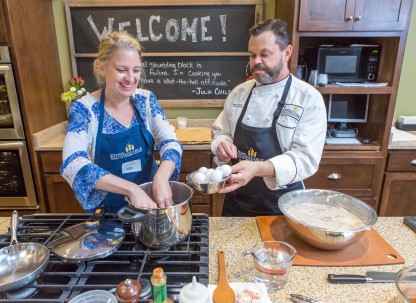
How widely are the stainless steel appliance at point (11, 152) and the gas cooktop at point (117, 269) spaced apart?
1.43 metres

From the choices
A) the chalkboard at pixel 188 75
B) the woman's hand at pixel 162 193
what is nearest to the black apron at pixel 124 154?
the woman's hand at pixel 162 193

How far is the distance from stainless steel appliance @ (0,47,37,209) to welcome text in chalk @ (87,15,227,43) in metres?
0.80

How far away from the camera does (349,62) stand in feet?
7.27

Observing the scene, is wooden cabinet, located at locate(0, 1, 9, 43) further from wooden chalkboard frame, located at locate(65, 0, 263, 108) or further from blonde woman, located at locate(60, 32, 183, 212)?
blonde woman, located at locate(60, 32, 183, 212)

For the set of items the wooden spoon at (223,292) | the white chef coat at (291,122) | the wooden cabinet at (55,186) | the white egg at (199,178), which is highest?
the white chef coat at (291,122)

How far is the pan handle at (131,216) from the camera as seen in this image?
83 centimetres

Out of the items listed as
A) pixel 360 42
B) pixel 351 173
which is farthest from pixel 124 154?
pixel 360 42

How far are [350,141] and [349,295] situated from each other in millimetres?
1727

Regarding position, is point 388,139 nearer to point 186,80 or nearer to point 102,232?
point 186,80

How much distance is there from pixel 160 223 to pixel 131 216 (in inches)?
3.3

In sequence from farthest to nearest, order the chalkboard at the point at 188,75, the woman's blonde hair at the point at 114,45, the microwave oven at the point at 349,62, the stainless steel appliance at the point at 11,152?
the chalkboard at the point at 188,75 → the microwave oven at the point at 349,62 → the stainless steel appliance at the point at 11,152 → the woman's blonde hair at the point at 114,45

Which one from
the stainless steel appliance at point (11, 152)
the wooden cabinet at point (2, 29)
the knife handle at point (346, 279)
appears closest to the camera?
the knife handle at point (346, 279)

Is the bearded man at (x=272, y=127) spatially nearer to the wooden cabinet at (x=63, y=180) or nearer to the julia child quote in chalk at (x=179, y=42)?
the wooden cabinet at (x=63, y=180)

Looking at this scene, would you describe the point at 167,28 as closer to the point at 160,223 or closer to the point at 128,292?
the point at 160,223
